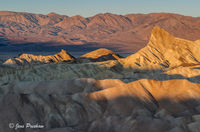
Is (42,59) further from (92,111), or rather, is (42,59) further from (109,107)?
(109,107)

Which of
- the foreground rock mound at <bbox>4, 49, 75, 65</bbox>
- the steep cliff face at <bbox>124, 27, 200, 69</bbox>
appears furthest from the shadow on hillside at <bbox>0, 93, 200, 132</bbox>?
the foreground rock mound at <bbox>4, 49, 75, 65</bbox>

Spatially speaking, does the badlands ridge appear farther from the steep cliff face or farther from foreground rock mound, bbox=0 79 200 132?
the steep cliff face

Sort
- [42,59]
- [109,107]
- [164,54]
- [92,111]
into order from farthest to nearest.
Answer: [42,59] → [164,54] → [109,107] → [92,111]

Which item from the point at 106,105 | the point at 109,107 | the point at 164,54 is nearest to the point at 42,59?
the point at 164,54

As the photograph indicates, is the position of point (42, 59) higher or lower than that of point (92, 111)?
lower

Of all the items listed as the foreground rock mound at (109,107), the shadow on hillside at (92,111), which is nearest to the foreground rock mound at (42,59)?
the foreground rock mound at (109,107)

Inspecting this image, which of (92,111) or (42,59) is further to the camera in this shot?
(42,59)

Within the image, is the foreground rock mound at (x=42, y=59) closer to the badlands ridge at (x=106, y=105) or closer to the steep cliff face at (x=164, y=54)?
the steep cliff face at (x=164, y=54)
